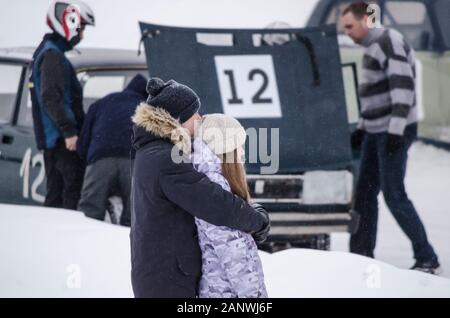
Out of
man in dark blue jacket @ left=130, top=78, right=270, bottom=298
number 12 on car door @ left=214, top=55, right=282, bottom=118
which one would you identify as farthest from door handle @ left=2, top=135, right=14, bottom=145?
man in dark blue jacket @ left=130, top=78, right=270, bottom=298

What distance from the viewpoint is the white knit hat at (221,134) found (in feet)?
10.1

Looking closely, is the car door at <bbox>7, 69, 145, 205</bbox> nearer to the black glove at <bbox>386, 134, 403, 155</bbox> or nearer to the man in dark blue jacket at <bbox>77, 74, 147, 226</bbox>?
the man in dark blue jacket at <bbox>77, 74, 147, 226</bbox>

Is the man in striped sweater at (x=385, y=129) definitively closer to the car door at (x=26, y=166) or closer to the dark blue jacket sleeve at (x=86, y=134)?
the dark blue jacket sleeve at (x=86, y=134)

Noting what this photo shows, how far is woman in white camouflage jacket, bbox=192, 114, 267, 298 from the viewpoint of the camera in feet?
9.83

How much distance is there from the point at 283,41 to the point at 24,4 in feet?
23.5

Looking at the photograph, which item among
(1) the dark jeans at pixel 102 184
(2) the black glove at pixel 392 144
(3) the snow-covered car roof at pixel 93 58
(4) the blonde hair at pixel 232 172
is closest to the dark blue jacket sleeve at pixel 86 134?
(1) the dark jeans at pixel 102 184

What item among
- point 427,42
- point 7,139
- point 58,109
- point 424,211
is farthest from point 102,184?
point 427,42

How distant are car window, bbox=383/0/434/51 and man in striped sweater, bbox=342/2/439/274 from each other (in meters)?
4.83

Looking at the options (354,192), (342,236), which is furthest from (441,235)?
(354,192)

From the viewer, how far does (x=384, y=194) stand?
5633 mm

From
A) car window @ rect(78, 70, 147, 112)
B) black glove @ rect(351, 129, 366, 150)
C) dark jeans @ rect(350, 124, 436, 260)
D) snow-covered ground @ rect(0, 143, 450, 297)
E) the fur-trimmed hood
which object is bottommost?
snow-covered ground @ rect(0, 143, 450, 297)

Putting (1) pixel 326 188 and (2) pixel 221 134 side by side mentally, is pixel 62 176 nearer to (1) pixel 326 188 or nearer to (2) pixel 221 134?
(1) pixel 326 188

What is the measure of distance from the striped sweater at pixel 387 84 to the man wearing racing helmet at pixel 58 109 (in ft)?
6.01

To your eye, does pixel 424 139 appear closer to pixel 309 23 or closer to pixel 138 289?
pixel 309 23
